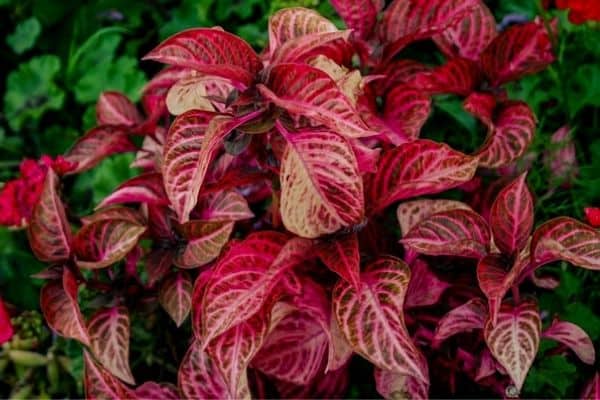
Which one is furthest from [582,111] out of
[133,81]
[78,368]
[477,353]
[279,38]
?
[78,368]

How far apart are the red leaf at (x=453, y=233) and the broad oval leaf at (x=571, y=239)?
8 centimetres

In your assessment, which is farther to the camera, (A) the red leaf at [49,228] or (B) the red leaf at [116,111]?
(B) the red leaf at [116,111]

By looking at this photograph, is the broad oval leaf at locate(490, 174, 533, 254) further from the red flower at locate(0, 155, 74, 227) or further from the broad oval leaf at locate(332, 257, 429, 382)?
the red flower at locate(0, 155, 74, 227)

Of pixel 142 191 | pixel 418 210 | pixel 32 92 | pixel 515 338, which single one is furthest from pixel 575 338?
pixel 32 92

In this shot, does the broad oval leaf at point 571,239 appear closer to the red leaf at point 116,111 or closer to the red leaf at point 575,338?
the red leaf at point 575,338

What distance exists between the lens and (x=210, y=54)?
883 mm

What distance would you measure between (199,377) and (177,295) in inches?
4.7


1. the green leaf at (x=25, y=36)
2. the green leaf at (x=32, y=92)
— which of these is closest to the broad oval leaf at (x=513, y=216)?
the green leaf at (x=32, y=92)

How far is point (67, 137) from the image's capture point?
67.7 inches

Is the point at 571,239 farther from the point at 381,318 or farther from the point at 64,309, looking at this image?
the point at 64,309

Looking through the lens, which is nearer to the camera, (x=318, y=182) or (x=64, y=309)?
(x=318, y=182)

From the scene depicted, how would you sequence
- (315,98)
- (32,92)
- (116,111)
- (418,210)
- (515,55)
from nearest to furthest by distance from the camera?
1. (315,98)
2. (418,210)
3. (515,55)
4. (116,111)
5. (32,92)

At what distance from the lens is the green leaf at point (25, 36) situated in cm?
180

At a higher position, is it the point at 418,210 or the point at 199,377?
the point at 418,210
